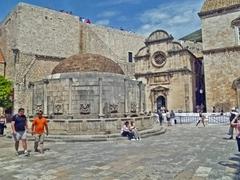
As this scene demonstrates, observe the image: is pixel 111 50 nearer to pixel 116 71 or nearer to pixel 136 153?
pixel 116 71

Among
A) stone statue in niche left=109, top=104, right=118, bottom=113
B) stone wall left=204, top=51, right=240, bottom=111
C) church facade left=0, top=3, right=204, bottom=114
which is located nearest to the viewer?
stone statue in niche left=109, top=104, right=118, bottom=113

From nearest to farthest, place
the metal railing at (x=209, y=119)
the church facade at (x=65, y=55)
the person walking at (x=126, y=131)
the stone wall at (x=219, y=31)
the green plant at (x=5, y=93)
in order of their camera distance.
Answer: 1. the person walking at (x=126, y=131)
2. the metal railing at (x=209, y=119)
3. the stone wall at (x=219, y=31)
4. the green plant at (x=5, y=93)
5. the church facade at (x=65, y=55)

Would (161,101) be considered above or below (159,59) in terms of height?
below

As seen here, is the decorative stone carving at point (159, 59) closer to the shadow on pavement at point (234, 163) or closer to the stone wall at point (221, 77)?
the stone wall at point (221, 77)

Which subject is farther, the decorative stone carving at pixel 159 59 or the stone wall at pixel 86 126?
the decorative stone carving at pixel 159 59

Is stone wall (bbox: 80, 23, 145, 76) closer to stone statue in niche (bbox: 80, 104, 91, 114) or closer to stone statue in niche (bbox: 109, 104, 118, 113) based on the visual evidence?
A: stone statue in niche (bbox: 109, 104, 118, 113)

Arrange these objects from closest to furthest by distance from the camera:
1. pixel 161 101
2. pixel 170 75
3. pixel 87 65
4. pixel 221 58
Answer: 1. pixel 87 65
2. pixel 221 58
3. pixel 170 75
4. pixel 161 101

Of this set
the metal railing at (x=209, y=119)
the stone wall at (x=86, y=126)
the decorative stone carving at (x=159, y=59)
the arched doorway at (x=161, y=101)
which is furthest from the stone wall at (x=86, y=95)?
the decorative stone carving at (x=159, y=59)

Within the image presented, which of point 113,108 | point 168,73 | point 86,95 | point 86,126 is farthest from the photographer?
point 168,73

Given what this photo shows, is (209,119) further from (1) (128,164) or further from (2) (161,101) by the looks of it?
(1) (128,164)

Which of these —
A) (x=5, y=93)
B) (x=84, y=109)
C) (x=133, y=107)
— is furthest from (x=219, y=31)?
(x=5, y=93)

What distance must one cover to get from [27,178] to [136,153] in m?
3.36

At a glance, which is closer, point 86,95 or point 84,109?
point 84,109

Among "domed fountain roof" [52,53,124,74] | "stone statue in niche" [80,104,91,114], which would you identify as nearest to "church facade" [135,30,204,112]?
"domed fountain roof" [52,53,124,74]
